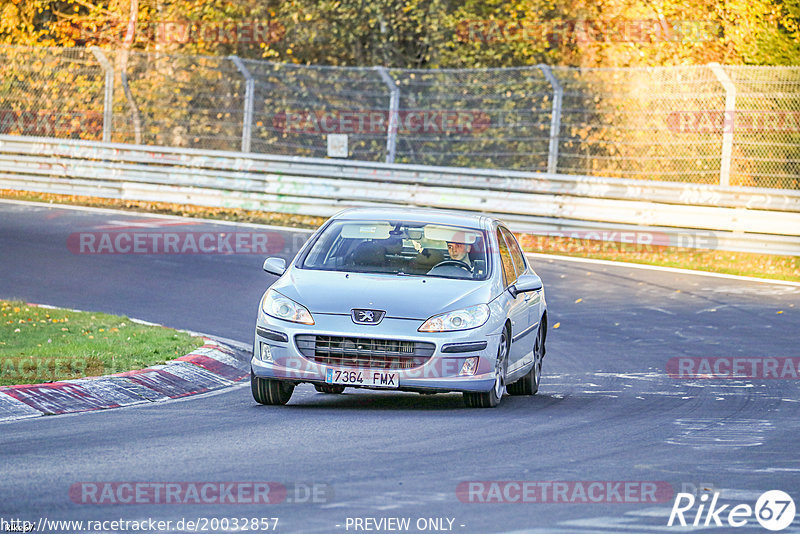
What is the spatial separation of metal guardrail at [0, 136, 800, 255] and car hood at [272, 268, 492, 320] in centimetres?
1074

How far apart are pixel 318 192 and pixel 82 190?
201 inches

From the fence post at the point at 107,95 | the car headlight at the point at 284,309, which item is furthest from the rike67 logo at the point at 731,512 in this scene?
the fence post at the point at 107,95

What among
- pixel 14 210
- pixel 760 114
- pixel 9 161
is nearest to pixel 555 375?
pixel 760 114

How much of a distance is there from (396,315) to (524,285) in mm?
1451

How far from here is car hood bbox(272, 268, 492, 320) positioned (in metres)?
10.0

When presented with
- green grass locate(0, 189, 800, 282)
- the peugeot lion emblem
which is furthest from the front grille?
green grass locate(0, 189, 800, 282)

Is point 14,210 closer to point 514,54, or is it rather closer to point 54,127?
point 54,127

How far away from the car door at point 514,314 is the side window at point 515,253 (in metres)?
0.16

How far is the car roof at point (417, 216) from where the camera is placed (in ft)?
37.3

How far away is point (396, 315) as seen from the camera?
995cm

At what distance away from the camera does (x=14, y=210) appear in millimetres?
25156

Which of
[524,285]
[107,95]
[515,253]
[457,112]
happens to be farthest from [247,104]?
[524,285]

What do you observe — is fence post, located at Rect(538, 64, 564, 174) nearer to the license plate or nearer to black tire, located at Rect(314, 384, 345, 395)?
black tire, located at Rect(314, 384, 345, 395)

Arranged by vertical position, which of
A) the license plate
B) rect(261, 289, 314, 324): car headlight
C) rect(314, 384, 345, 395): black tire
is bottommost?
rect(314, 384, 345, 395): black tire
